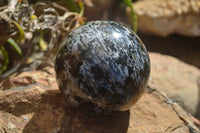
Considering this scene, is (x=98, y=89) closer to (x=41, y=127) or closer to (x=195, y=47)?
(x=41, y=127)

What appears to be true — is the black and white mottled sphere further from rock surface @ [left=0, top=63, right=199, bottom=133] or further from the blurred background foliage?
the blurred background foliage

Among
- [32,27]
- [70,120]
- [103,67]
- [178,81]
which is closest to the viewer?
[103,67]

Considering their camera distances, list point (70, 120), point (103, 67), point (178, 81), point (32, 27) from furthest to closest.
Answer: point (178, 81) → point (32, 27) → point (70, 120) → point (103, 67)

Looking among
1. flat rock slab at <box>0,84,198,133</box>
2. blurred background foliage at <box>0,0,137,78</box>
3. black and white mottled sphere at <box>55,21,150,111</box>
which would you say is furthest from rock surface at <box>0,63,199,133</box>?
blurred background foliage at <box>0,0,137,78</box>

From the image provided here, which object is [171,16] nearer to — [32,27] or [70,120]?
[32,27]

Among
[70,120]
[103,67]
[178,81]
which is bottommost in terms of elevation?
[178,81]

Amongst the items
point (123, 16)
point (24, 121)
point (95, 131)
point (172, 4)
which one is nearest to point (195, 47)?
point (172, 4)

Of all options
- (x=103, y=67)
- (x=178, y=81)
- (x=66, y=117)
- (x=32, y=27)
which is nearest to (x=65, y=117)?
(x=66, y=117)

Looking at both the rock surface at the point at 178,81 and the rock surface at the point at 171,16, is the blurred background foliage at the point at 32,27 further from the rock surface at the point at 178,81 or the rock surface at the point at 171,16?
the rock surface at the point at 171,16

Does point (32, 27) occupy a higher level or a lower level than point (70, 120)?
higher
